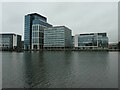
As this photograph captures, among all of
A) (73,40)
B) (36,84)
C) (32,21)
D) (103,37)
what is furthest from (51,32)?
(36,84)

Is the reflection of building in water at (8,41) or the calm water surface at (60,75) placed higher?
the reflection of building in water at (8,41)

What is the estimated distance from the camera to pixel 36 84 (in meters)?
14.4

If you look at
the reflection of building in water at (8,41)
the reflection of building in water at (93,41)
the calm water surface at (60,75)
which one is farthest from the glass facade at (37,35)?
the calm water surface at (60,75)

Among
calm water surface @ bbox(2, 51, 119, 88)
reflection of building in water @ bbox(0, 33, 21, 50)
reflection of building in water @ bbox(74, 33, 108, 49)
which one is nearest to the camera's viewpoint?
calm water surface @ bbox(2, 51, 119, 88)

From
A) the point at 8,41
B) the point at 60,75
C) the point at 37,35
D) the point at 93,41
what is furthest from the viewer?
the point at 8,41

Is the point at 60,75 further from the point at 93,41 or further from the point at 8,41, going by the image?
the point at 8,41

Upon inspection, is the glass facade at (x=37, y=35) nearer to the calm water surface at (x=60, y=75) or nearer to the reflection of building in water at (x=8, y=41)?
the reflection of building in water at (x=8, y=41)

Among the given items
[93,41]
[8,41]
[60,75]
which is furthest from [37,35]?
[60,75]

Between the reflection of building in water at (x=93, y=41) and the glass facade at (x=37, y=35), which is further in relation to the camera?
the glass facade at (x=37, y=35)

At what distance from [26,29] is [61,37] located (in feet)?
118

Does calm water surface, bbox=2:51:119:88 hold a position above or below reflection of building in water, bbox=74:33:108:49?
below

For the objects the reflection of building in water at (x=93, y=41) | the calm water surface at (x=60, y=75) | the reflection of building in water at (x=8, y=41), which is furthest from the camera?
the reflection of building in water at (x=8, y=41)

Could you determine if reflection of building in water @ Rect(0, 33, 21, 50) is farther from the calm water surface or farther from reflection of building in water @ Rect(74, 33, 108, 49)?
the calm water surface

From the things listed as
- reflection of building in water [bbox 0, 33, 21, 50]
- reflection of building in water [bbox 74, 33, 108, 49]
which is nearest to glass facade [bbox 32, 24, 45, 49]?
reflection of building in water [bbox 0, 33, 21, 50]
